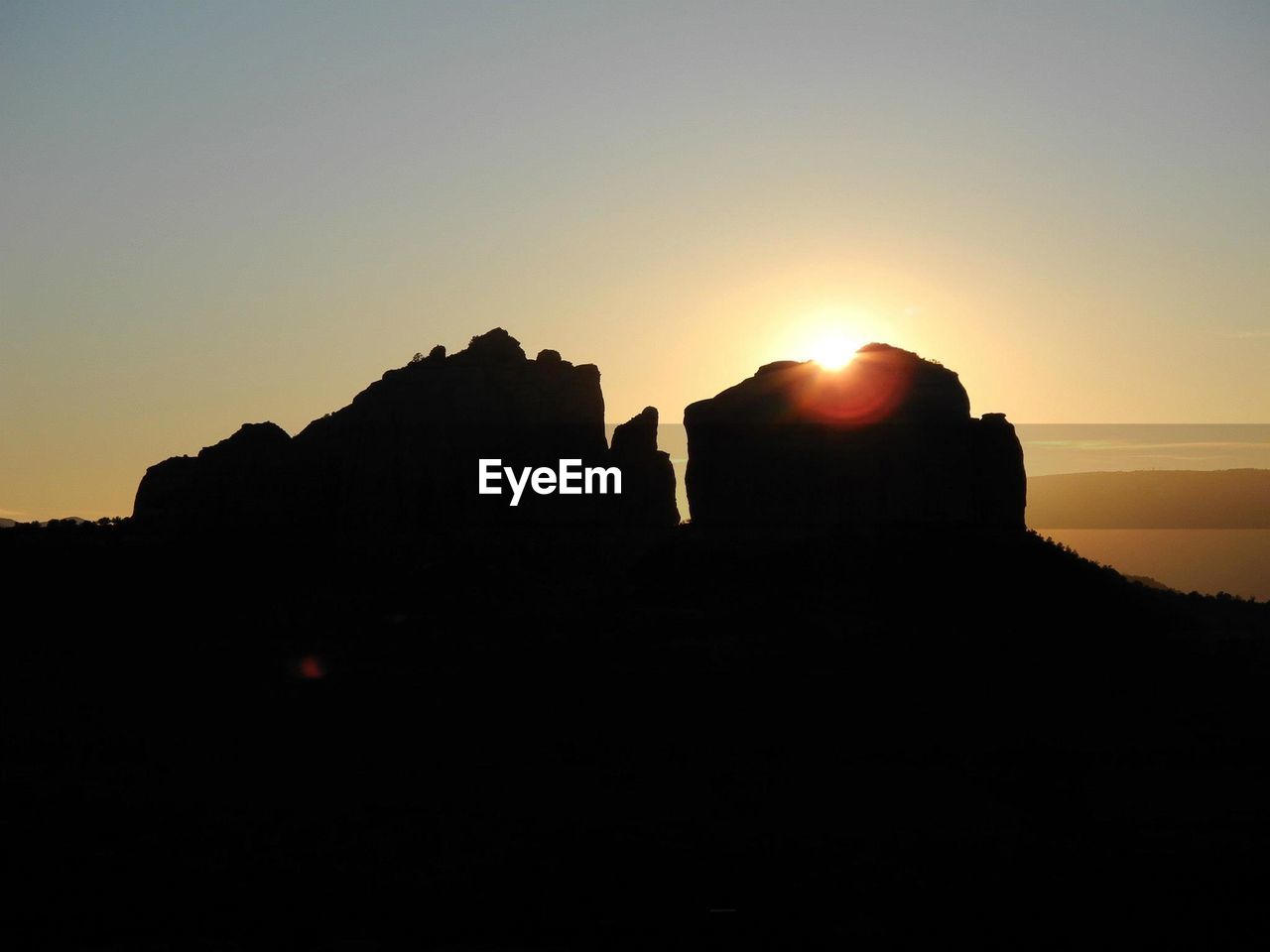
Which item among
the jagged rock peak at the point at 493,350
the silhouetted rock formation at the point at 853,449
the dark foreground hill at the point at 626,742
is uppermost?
the jagged rock peak at the point at 493,350

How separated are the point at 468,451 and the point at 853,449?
29.5m

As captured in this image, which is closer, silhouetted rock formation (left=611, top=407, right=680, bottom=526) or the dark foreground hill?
the dark foreground hill

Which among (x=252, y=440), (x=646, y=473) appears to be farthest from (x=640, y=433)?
(x=252, y=440)

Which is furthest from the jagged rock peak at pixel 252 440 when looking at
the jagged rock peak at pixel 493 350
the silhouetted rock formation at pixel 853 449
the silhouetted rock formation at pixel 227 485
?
the silhouetted rock formation at pixel 853 449

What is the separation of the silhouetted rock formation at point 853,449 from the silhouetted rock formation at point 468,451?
35.1ft

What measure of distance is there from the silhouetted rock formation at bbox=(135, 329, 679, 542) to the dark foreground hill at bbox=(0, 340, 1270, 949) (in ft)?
10.7

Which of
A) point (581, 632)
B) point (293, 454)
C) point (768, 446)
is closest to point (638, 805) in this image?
point (581, 632)

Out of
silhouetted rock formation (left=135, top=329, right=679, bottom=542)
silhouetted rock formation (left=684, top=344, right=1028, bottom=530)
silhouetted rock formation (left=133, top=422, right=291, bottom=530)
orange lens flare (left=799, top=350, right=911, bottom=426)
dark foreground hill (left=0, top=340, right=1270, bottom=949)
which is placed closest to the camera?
dark foreground hill (left=0, top=340, right=1270, bottom=949)

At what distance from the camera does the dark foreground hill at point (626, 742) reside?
2376 inches

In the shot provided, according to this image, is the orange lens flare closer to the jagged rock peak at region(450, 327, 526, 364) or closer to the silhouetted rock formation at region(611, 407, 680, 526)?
the silhouetted rock formation at region(611, 407, 680, 526)

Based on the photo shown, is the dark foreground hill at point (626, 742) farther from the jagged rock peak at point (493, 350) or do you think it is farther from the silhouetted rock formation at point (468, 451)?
the jagged rock peak at point (493, 350)

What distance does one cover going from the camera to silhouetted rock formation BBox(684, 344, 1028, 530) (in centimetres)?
11406

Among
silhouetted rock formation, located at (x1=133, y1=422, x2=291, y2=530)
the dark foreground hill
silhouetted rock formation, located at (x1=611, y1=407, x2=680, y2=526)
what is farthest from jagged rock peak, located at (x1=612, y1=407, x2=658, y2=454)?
silhouetted rock formation, located at (x1=133, y1=422, x2=291, y2=530)

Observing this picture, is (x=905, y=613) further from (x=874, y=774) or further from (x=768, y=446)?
(x=874, y=774)
